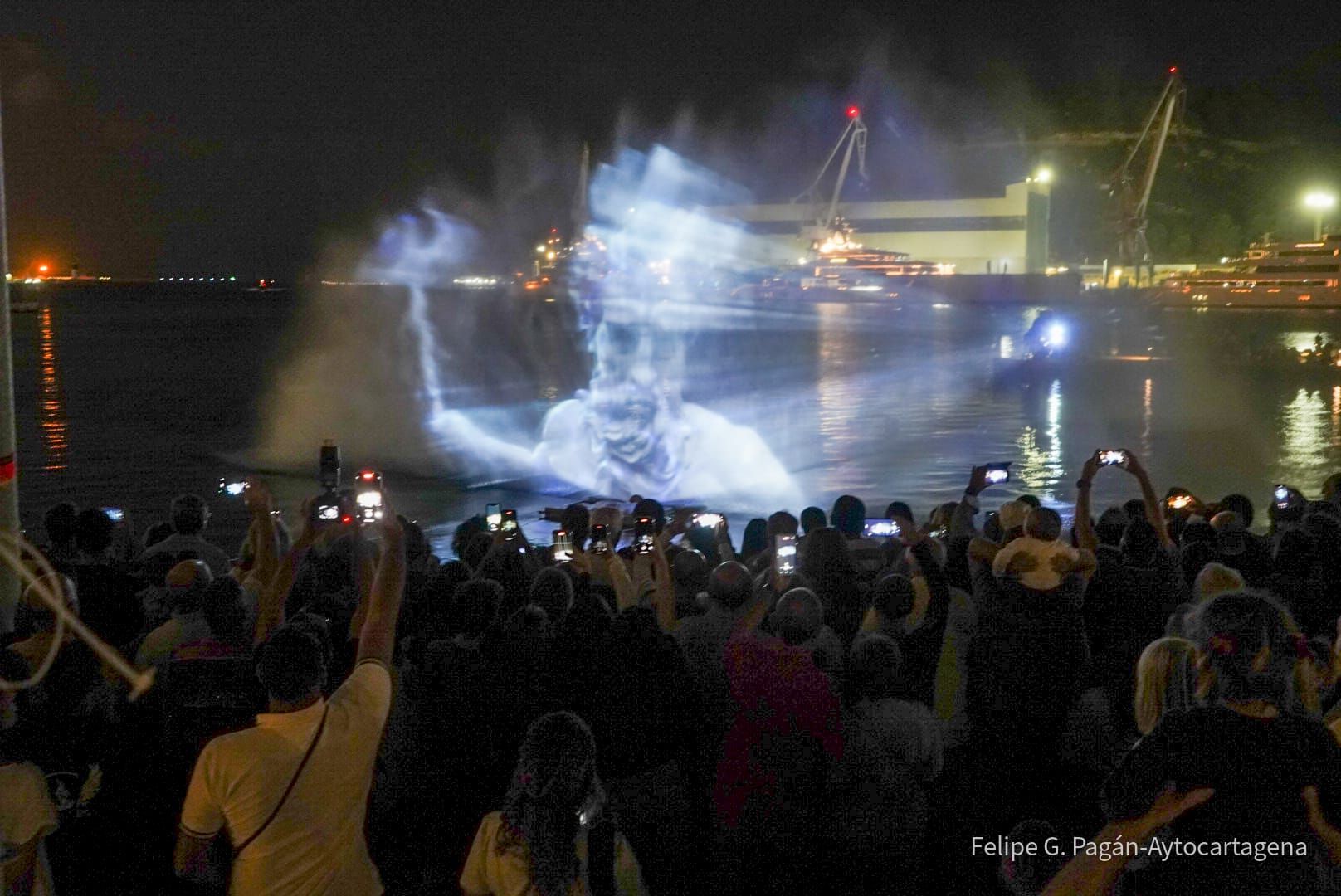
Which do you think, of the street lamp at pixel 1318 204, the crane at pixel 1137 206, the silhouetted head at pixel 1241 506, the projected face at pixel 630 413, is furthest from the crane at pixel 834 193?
the silhouetted head at pixel 1241 506

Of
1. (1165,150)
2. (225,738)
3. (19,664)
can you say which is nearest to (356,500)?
(19,664)

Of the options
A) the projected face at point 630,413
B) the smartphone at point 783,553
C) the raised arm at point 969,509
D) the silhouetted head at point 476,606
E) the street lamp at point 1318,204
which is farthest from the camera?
the street lamp at point 1318,204

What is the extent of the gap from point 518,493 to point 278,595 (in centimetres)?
1765

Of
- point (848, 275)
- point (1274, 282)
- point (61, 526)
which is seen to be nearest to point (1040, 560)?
point (61, 526)

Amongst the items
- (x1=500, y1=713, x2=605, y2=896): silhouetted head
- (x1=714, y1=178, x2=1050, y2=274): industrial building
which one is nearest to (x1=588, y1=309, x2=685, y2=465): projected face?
Result: (x1=500, y1=713, x2=605, y2=896): silhouetted head

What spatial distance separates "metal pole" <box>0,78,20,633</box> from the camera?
6.37m

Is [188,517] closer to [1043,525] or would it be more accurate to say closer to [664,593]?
[664,593]

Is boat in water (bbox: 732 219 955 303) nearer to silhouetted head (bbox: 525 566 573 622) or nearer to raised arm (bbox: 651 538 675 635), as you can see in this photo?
raised arm (bbox: 651 538 675 635)

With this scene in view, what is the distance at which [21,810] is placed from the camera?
3287mm

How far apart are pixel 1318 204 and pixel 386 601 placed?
13328 cm

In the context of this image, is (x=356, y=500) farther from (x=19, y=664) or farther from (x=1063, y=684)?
(x=1063, y=684)

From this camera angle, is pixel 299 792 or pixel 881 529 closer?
pixel 299 792

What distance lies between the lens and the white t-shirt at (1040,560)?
536cm

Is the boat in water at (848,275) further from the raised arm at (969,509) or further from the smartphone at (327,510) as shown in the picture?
the smartphone at (327,510)
